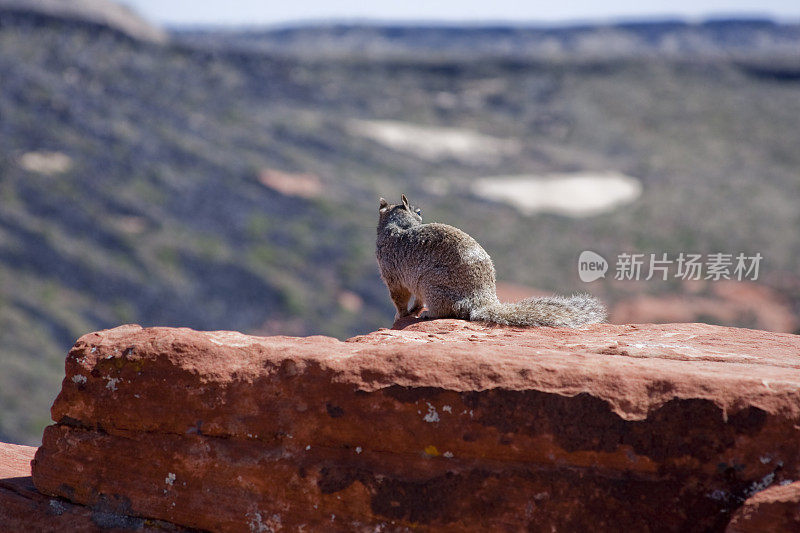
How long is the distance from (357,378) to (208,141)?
30.5 metres

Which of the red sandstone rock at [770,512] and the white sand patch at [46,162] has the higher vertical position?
the white sand patch at [46,162]

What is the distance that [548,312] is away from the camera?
5996 millimetres

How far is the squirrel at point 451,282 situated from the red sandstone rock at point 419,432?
3.53 feet

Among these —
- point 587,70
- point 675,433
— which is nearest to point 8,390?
point 675,433

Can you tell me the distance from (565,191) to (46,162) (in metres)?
22.1

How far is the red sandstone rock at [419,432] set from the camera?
3.75 m

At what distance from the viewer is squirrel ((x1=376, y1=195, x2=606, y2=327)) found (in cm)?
608

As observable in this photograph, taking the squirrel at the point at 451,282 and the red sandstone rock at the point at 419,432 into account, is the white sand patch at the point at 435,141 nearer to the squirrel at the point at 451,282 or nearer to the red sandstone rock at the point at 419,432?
the squirrel at the point at 451,282

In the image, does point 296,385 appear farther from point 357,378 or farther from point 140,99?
point 140,99

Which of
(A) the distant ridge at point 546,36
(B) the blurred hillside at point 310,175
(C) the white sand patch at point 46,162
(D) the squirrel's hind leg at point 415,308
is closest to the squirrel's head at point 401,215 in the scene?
(D) the squirrel's hind leg at point 415,308

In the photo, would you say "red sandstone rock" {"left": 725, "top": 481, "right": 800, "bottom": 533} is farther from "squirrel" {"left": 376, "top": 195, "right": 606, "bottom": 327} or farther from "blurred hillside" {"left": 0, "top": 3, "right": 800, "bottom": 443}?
"blurred hillside" {"left": 0, "top": 3, "right": 800, "bottom": 443}

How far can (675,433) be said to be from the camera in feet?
12.4

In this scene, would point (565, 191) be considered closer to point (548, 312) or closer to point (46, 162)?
point (46, 162)

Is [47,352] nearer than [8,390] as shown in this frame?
No
